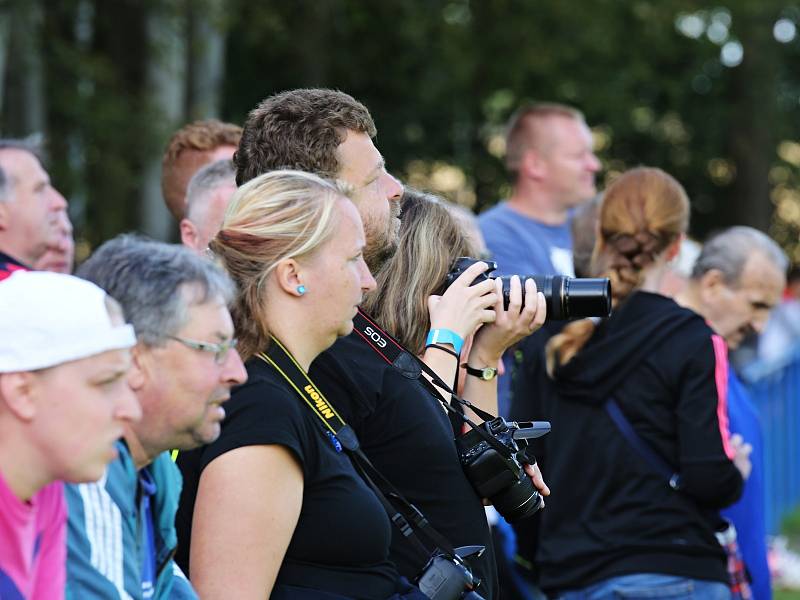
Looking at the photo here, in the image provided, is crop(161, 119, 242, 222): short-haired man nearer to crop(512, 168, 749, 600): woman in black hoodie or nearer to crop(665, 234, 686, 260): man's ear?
crop(512, 168, 749, 600): woman in black hoodie

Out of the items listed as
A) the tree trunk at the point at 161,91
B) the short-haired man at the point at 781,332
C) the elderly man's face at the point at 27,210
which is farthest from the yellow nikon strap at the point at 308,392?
the short-haired man at the point at 781,332

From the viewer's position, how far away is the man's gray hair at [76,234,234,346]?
2.33 metres

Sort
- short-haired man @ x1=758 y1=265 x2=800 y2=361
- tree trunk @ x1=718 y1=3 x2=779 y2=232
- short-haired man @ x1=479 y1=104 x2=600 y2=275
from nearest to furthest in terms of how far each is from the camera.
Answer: short-haired man @ x1=479 y1=104 x2=600 y2=275
short-haired man @ x1=758 y1=265 x2=800 y2=361
tree trunk @ x1=718 y1=3 x2=779 y2=232

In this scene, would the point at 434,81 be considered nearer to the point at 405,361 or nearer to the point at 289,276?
the point at 405,361

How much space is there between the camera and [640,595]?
3961 millimetres

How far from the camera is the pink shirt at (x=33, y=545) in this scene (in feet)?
6.79

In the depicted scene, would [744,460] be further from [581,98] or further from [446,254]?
[581,98]

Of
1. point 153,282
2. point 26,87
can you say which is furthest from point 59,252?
point 26,87

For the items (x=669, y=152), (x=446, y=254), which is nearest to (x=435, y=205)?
(x=446, y=254)

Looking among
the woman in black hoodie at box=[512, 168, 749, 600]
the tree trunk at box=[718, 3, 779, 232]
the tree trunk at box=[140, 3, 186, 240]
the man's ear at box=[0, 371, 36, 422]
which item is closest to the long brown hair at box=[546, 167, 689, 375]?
the woman in black hoodie at box=[512, 168, 749, 600]

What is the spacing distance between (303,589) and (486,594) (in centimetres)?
57

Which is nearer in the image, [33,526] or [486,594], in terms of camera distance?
[33,526]

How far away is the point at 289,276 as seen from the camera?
2732 millimetres

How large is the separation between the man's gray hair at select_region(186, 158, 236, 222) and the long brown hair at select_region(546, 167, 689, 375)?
46.3 inches
